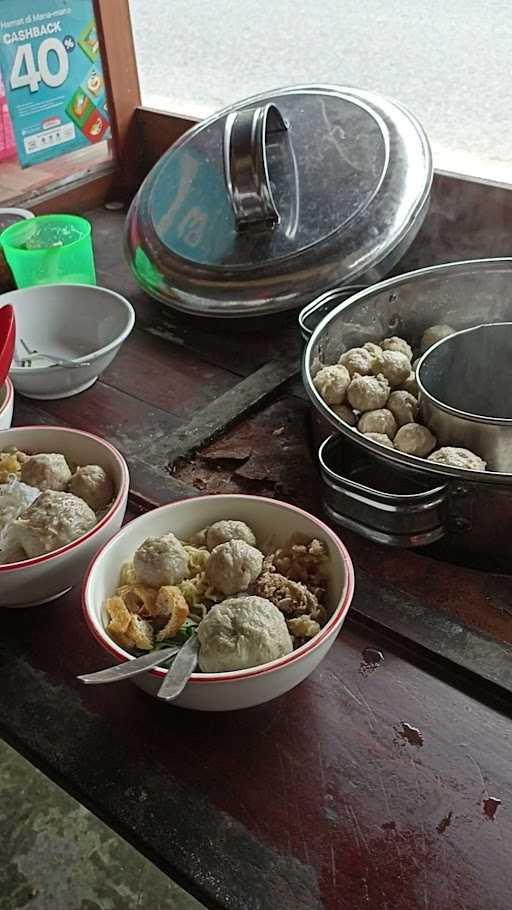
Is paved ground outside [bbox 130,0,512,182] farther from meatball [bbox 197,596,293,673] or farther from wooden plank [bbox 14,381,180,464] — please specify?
meatball [bbox 197,596,293,673]

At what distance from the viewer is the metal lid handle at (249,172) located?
1.26m

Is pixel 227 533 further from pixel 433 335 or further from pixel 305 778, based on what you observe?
pixel 433 335

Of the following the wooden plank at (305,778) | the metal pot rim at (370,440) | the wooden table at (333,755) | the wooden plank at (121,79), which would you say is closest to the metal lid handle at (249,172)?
the metal pot rim at (370,440)

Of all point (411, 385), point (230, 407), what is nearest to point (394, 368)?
point (411, 385)

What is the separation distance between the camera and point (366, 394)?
1.05m

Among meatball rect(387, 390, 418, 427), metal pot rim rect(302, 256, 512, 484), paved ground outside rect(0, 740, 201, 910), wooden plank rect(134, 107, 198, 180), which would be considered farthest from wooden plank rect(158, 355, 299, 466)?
wooden plank rect(134, 107, 198, 180)

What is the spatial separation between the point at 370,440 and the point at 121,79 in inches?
50.4

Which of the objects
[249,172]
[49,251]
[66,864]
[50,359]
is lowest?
[66,864]

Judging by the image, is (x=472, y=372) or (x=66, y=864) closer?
(x=66, y=864)

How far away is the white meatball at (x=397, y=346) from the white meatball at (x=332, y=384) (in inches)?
4.4

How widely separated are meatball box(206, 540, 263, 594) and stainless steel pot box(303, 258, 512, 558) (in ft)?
0.47

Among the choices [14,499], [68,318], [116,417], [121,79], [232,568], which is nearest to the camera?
[232,568]

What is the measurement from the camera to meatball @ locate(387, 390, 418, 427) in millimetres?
1057

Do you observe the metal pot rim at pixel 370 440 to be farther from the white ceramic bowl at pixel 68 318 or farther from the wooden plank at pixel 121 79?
the wooden plank at pixel 121 79
